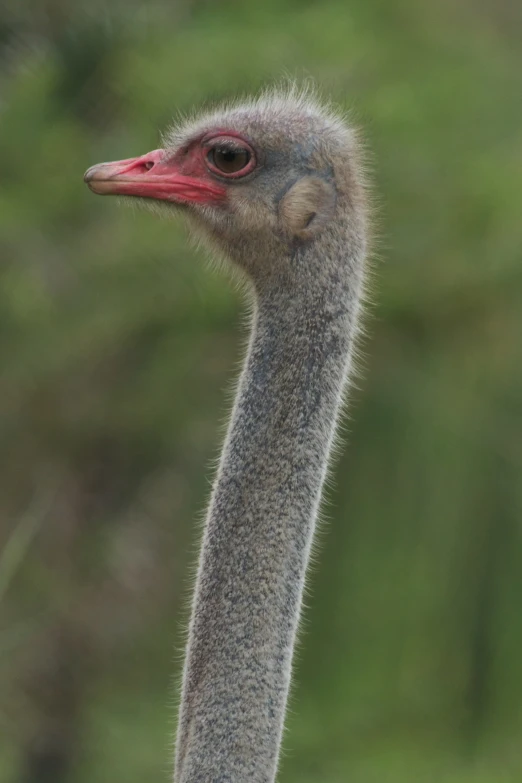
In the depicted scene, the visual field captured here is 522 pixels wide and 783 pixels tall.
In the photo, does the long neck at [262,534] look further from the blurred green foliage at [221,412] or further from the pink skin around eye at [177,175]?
the blurred green foliage at [221,412]

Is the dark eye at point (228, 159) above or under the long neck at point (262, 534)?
above

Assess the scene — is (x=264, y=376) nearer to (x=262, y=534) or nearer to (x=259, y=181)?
(x=262, y=534)

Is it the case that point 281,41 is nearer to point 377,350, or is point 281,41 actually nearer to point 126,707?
point 377,350

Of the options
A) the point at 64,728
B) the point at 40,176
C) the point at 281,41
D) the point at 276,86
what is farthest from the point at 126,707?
the point at 276,86

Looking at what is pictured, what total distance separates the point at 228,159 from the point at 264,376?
0.43m

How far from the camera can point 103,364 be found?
7.81 metres

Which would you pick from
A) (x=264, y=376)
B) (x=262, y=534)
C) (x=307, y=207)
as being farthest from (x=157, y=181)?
(x=262, y=534)

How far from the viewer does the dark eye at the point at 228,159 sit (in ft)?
9.66

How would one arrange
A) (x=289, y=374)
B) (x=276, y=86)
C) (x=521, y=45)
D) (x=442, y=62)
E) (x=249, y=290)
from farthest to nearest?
(x=521, y=45) → (x=442, y=62) → (x=276, y=86) → (x=249, y=290) → (x=289, y=374)

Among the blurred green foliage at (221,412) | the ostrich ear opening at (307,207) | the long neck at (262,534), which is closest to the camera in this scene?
the long neck at (262,534)

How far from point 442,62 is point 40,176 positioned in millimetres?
2256

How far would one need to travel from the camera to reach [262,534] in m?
2.67

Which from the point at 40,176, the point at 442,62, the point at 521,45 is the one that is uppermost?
the point at 521,45

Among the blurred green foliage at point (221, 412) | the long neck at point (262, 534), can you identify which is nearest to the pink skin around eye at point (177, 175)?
the long neck at point (262, 534)
